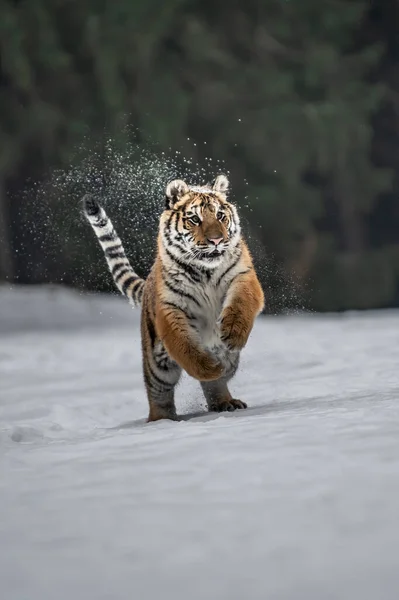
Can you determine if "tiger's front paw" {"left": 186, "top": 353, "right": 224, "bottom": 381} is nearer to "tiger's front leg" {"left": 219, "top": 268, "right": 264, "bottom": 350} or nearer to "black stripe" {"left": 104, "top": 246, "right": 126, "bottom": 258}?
"tiger's front leg" {"left": 219, "top": 268, "right": 264, "bottom": 350}

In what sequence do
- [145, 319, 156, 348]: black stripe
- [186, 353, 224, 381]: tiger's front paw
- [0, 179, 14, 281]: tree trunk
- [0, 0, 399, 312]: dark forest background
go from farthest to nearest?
[0, 0, 399, 312]: dark forest background, [0, 179, 14, 281]: tree trunk, [145, 319, 156, 348]: black stripe, [186, 353, 224, 381]: tiger's front paw

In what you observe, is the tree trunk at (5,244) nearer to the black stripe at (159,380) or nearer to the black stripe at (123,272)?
the black stripe at (123,272)

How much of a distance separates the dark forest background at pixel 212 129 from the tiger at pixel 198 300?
8.91 m

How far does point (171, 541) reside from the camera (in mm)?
2496

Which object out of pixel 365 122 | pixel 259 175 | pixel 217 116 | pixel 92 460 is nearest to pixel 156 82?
pixel 217 116

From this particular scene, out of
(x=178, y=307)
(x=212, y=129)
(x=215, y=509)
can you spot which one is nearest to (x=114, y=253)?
(x=178, y=307)

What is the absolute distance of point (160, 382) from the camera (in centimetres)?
548

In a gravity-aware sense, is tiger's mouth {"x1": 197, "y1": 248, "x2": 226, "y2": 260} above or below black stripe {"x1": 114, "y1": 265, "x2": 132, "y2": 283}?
above

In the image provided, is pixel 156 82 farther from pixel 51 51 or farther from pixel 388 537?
pixel 388 537

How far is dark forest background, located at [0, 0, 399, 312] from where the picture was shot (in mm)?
15836

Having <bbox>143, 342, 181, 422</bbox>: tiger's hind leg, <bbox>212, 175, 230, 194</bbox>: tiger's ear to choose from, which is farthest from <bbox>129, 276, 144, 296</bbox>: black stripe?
<bbox>212, 175, 230, 194</bbox>: tiger's ear

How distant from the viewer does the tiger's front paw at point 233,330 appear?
4926mm

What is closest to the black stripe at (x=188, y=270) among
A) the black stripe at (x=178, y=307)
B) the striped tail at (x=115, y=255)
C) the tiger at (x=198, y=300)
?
the tiger at (x=198, y=300)

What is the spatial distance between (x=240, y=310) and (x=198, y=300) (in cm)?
26
